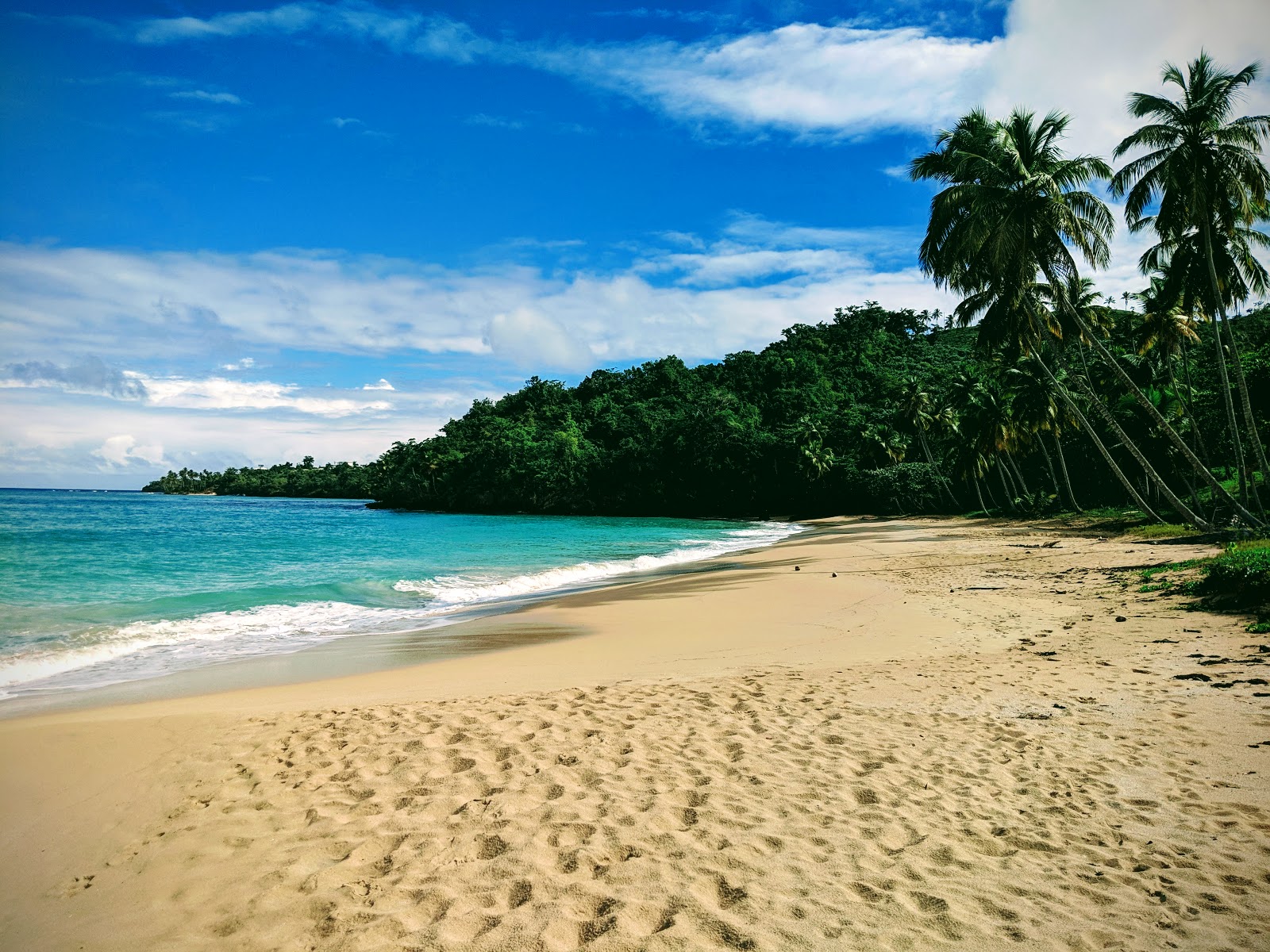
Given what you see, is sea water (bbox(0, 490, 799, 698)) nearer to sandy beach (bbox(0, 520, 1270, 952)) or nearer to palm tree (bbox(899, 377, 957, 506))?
sandy beach (bbox(0, 520, 1270, 952))

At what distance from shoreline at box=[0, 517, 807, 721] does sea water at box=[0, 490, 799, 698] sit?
288mm

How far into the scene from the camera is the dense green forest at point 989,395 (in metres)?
18.7

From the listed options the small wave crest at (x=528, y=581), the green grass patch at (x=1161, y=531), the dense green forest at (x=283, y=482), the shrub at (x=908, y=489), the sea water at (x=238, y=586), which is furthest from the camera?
the dense green forest at (x=283, y=482)

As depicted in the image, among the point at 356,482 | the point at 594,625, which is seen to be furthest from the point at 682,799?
the point at 356,482

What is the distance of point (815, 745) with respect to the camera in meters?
5.04

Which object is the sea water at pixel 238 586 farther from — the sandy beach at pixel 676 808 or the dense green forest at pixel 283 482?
the dense green forest at pixel 283 482

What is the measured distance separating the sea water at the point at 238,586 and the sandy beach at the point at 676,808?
3.80 meters

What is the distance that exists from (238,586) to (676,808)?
1718cm

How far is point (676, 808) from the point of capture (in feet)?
13.3

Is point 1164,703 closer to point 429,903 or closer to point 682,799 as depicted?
point 682,799

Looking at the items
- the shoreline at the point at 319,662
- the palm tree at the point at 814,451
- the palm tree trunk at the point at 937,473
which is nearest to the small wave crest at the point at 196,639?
the shoreline at the point at 319,662

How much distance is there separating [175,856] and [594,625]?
779 cm

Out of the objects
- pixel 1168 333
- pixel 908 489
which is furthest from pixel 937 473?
pixel 1168 333

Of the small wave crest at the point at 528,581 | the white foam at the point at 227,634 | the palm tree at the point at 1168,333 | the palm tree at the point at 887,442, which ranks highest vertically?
the palm tree at the point at 1168,333
